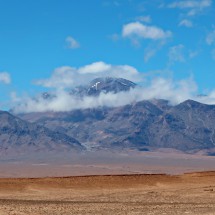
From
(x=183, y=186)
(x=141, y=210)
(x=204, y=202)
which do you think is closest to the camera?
(x=141, y=210)

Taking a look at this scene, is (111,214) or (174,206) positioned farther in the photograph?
(174,206)

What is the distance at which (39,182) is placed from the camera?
6525cm

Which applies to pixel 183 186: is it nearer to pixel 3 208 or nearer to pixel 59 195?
pixel 59 195

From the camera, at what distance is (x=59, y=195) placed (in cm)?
5697

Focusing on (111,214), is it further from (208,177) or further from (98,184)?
(208,177)

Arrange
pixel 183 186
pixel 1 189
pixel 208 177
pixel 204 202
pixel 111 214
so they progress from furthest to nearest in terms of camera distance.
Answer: pixel 208 177 → pixel 183 186 → pixel 1 189 → pixel 204 202 → pixel 111 214

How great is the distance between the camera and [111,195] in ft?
182

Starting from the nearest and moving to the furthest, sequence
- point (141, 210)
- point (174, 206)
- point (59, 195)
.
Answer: point (141, 210) → point (174, 206) → point (59, 195)

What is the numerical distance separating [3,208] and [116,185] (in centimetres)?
2859

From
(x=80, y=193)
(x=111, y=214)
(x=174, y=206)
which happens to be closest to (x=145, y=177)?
(x=80, y=193)

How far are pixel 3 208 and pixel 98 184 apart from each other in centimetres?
2805

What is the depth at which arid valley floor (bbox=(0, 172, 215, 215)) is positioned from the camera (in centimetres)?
3972

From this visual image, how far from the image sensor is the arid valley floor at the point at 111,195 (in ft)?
130

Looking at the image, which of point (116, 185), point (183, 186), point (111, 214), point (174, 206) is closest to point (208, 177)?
point (183, 186)
